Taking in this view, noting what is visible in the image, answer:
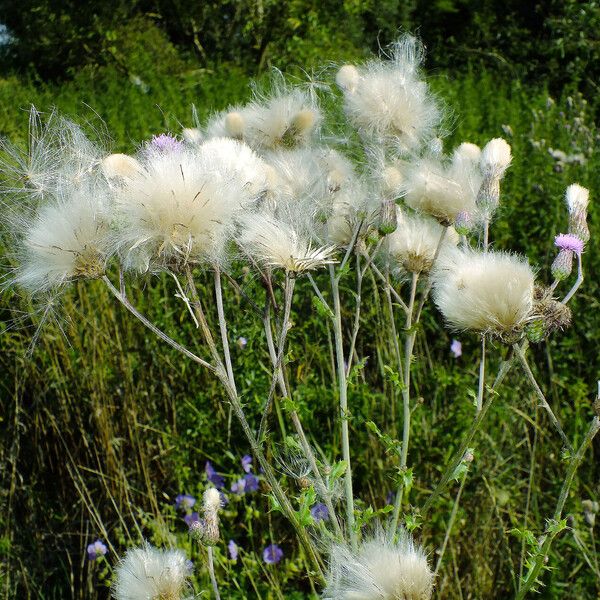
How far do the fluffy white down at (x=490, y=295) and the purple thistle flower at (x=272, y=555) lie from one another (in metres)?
1.33

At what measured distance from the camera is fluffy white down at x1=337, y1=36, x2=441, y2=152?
5.57 feet

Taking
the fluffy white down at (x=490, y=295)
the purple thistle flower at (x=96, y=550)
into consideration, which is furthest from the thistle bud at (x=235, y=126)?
the purple thistle flower at (x=96, y=550)

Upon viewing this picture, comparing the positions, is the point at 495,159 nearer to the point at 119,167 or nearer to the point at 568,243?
the point at 568,243

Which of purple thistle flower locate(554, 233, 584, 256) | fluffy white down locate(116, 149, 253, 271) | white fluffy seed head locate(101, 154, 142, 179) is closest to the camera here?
fluffy white down locate(116, 149, 253, 271)

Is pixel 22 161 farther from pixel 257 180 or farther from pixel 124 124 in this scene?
pixel 124 124

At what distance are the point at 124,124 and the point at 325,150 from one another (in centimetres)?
405

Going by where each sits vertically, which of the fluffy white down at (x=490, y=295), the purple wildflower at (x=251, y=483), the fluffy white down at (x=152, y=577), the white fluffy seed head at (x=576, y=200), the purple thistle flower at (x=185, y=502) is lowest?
the purple thistle flower at (x=185, y=502)

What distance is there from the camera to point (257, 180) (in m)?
1.39

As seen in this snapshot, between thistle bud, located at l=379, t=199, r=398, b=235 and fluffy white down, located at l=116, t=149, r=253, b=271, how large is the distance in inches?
13.3

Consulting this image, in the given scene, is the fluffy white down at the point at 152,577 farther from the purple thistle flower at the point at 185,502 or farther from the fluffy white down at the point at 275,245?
the purple thistle flower at the point at 185,502

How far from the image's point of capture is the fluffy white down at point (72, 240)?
4.01 ft

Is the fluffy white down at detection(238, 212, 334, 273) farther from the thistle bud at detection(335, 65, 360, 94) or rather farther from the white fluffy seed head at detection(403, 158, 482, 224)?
the thistle bud at detection(335, 65, 360, 94)

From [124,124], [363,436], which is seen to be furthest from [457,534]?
[124,124]

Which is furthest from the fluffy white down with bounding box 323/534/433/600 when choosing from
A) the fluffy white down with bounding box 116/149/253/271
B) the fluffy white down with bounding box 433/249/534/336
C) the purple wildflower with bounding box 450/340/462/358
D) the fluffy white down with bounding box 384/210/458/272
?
the purple wildflower with bounding box 450/340/462/358
